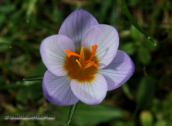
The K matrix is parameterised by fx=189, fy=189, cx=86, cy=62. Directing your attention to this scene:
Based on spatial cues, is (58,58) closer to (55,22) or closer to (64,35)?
(64,35)

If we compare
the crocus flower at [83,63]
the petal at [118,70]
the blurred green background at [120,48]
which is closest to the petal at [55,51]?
the crocus flower at [83,63]

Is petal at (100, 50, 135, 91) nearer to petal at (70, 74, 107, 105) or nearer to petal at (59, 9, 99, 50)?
petal at (70, 74, 107, 105)

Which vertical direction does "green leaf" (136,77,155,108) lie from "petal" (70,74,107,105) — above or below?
below

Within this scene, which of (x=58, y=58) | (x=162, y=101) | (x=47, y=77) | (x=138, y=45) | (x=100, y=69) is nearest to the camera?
(x=47, y=77)

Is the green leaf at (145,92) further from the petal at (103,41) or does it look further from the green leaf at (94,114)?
the petal at (103,41)

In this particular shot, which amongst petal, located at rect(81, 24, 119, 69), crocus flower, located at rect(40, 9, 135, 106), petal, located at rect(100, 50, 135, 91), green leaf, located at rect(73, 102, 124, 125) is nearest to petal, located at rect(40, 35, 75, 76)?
crocus flower, located at rect(40, 9, 135, 106)

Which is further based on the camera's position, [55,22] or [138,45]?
[55,22]

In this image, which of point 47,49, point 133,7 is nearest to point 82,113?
point 47,49
